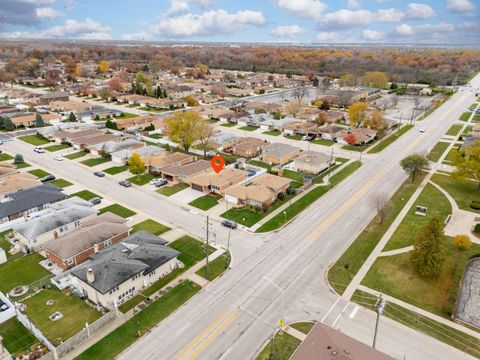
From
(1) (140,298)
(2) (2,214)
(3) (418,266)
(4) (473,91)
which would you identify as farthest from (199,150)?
(4) (473,91)

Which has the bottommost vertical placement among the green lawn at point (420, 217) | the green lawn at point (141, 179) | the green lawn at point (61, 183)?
the green lawn at point (61, 183)

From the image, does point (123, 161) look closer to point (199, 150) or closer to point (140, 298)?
point (199, 150)

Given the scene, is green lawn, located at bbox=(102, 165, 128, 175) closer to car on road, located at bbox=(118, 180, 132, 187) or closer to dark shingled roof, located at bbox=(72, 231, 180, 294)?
car on road, located at bbox=(118, 180, 132, 187)

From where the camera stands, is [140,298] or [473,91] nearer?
[140,298]

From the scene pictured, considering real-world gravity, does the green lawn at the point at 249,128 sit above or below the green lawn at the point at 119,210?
above

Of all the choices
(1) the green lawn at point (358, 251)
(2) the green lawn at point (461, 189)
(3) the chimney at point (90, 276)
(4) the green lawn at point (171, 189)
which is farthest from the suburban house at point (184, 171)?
(2) the green lawn at point (461, 189)

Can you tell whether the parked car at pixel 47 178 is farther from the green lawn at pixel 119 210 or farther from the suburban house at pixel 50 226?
the suburban house at pixel 50 226

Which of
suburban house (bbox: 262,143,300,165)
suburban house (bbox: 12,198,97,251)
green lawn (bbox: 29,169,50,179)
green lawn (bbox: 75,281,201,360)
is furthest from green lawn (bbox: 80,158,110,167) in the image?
green lawn (bbox: 75,281,201,360)
